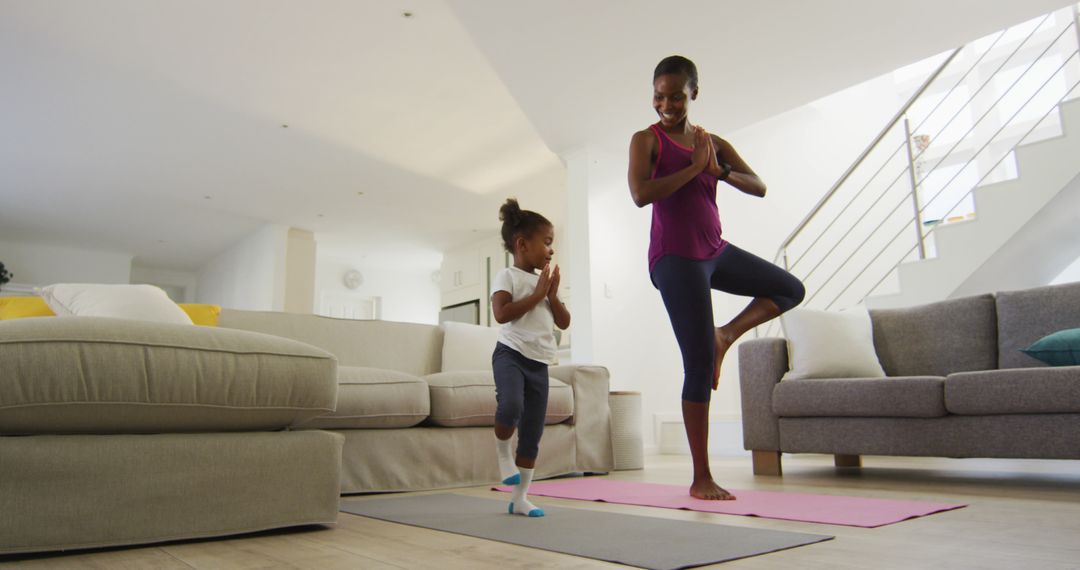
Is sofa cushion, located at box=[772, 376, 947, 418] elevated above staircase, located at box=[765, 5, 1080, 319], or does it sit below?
below

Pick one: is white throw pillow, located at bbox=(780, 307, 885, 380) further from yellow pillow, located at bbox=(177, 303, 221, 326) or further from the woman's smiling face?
yellow pillow, located at bbox=(177, 303, 221, 326)

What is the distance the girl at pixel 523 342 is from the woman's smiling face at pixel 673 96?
456mm

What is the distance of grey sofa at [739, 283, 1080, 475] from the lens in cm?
216

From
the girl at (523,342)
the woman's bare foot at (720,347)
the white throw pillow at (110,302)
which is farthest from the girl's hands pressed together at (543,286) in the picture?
the white throw pillow at (110,302)

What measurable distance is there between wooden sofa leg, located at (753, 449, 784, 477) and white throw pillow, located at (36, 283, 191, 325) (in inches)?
91.1

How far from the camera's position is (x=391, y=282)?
11.6 metres

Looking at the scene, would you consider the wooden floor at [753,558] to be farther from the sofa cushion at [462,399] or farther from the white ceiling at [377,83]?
the white ceiling at [377,83]

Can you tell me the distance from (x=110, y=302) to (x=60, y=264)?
906 centimetres

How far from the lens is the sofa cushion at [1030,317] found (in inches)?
104

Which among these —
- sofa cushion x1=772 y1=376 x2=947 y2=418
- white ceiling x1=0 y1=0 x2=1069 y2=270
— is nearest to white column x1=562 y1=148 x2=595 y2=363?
white ceiling x1=0 y1=0 x2=1069 y2=270

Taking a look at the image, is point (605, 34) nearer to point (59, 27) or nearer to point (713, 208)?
point (713, 208)

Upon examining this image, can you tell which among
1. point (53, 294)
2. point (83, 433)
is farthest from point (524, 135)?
point (83, 433)

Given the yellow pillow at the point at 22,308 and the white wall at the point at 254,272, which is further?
the white wall at the point at 254,272

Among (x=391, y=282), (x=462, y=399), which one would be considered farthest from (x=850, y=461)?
(x=391, y=282)
